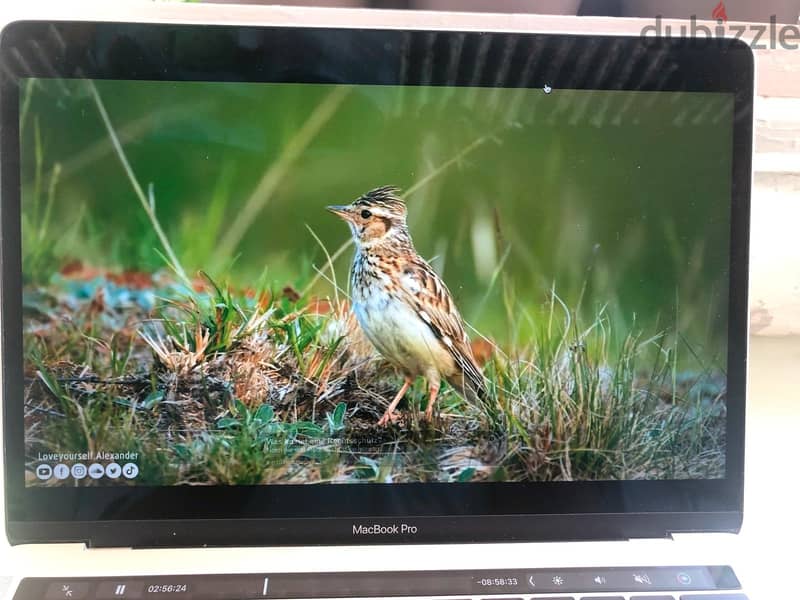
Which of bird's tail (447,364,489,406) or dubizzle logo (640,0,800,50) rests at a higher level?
dubizzle logo (640,0,800,50)

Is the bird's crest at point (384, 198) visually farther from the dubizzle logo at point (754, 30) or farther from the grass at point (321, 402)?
the dubizzle logo at point (754, 30)

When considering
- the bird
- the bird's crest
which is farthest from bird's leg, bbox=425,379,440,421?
the bird's crest

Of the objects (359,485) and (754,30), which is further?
(754,30)

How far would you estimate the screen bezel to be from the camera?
0.53 metres

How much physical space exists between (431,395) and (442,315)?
8 centimetres

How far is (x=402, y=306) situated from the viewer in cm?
58

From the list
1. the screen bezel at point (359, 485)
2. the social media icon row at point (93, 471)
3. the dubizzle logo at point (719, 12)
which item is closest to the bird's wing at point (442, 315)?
the screen bezel at point (359, 485)

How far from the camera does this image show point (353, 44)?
0.54 m

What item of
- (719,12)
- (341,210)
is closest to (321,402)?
(341,210)

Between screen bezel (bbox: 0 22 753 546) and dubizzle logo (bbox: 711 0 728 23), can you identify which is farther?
dubizzle logo (bbox: 711 0 728 23)

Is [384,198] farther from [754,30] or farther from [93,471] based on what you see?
[754,30]

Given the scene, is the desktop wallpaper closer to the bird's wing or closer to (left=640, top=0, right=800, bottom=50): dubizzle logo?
the bird's wing

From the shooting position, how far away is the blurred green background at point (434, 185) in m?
0.54

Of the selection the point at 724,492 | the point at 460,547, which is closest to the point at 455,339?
the point at 460,547
